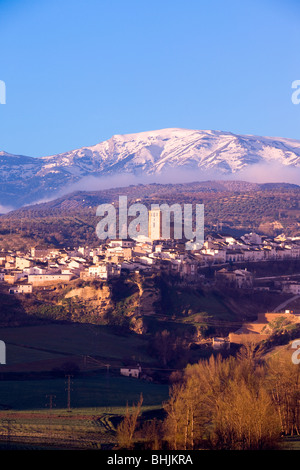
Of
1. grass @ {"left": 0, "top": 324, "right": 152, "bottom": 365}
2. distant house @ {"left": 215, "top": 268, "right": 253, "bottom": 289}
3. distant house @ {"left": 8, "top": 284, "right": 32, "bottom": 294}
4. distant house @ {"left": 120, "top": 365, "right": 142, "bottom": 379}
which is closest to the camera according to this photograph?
distant house @ {"left": 120, "top": 365, "right": 142, "bottom": 379}

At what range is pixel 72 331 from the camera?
37.2 meters

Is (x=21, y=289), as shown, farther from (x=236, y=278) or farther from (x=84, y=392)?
(x=84, y=392)

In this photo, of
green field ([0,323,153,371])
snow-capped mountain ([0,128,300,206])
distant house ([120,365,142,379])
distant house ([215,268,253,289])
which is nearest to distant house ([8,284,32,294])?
green field ([0,323,153,371])

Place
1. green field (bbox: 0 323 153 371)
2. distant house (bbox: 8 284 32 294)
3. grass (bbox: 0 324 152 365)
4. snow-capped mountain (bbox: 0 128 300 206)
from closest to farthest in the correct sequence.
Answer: green field (bbox: 0 323 153 371)
grass (bbox: 0 324 152 365)
distant house (bbox: 8 284 32 294)
snow-capped mountain (bbox: 0 128 300 206)

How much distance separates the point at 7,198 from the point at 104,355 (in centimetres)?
15135

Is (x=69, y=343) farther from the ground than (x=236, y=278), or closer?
closer

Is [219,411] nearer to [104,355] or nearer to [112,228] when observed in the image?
[104,355]

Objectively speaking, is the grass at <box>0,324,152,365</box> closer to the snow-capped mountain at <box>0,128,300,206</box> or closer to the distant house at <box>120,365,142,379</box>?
the distant house at <box>120,365,142,379</box>

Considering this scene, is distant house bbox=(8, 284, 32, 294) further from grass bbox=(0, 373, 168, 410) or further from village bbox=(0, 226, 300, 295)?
grass bbox=(0, 373, 168, 410)

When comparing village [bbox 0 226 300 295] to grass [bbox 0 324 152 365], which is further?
village [bbox 0 226 300 295]

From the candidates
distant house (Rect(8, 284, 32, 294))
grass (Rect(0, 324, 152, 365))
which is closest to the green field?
grass (Rect(0, 324, 152, 365))

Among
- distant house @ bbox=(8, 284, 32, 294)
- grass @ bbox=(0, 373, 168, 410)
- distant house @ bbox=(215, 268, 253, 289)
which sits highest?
distant house @ bbox=(215, 268, 253, 289)

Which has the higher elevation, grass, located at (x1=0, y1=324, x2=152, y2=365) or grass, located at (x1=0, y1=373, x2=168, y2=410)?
grass, located at (x1=0, y1=324, x2=152, y2=365)

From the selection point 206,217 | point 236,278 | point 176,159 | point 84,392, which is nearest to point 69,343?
point 84,392
